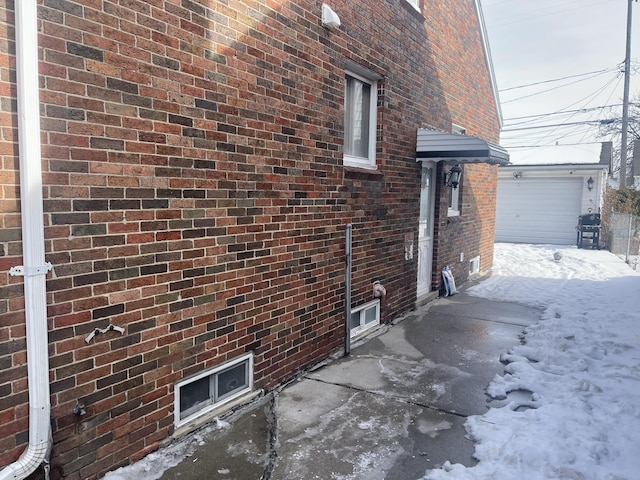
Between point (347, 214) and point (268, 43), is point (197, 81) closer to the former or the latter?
point (268, 43)

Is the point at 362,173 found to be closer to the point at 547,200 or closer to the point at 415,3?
the point at 415,3

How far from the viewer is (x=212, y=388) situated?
3326 mm

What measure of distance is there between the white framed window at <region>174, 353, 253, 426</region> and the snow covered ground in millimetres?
1634

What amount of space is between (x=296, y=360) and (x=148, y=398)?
65.2 inches

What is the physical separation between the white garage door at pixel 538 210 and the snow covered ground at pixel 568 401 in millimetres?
10916

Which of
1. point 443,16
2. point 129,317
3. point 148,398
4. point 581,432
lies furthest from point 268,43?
point 443,16

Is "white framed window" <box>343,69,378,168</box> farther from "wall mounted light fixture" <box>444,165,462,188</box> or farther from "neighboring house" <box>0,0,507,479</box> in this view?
"wall mounted light fixture" <box>444,165,462,188</box>

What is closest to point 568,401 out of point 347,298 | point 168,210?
point 347,298

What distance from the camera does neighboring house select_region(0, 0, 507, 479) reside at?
2.16m

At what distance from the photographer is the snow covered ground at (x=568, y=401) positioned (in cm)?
278

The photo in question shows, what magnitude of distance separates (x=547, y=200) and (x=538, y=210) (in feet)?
1.72

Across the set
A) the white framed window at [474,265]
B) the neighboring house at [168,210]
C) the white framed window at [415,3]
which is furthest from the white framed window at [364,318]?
the white framed window at [474,265]

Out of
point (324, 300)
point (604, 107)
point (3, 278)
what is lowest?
point (324, 300)

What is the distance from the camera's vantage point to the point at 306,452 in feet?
9.75
